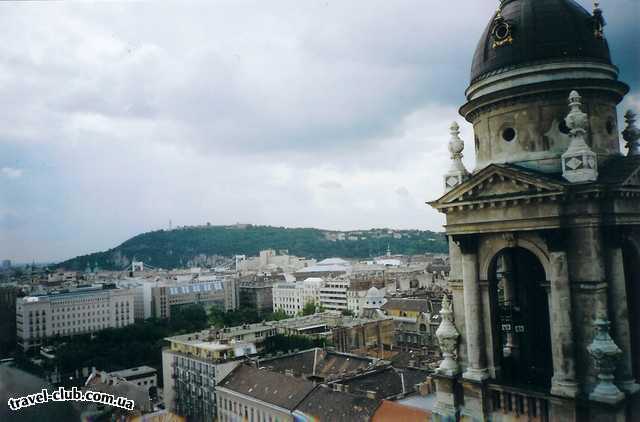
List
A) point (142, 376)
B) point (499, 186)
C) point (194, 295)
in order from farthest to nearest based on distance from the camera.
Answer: point (194, 295) < point (142, 376) < point (499, 186)

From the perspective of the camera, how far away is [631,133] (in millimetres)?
11500

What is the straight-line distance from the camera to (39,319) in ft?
287

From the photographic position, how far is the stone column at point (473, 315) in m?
11.0

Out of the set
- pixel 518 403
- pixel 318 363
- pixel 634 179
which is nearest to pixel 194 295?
pixel 318 363

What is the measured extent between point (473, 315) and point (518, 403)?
1.89 m

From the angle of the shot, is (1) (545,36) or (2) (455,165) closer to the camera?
(1) (545,36)

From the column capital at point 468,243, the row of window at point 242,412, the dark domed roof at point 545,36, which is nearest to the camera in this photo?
the dark domed roof at point 545,36

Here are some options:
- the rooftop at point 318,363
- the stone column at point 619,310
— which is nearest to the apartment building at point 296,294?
the rooftop at point 318,363

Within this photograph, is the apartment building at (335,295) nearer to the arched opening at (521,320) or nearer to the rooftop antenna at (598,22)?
the arched opening at (521,320)

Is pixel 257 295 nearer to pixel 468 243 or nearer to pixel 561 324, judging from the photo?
pixel 468 243

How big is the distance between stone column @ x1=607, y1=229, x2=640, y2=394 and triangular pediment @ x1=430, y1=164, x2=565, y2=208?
1.51m

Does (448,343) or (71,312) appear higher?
(448,343)

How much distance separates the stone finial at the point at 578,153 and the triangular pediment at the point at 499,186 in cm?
38

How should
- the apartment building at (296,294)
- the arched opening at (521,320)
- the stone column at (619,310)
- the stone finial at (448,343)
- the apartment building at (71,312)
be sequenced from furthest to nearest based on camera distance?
the apartment building at (296,294) → the apartment building at (71,312) → the stone finial at (448,343) → the arched opening at (521,320) → the stone column at (619,310)
